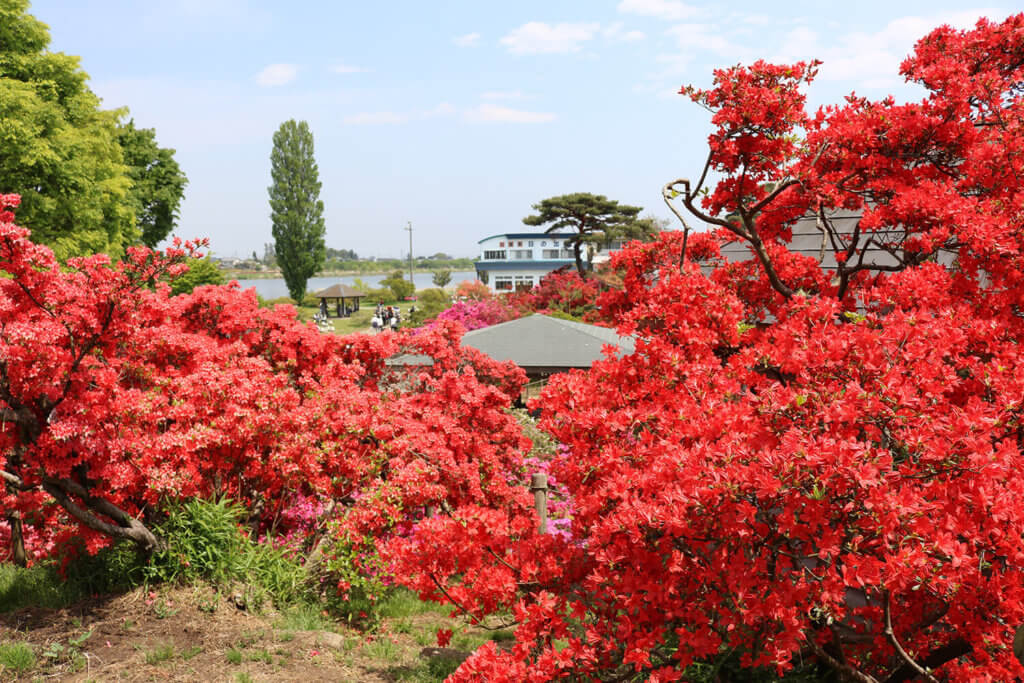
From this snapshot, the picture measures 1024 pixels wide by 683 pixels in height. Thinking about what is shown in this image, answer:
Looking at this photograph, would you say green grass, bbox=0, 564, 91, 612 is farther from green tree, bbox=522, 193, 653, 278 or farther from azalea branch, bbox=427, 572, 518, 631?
green tree, bbox=522, 193, 653, 278

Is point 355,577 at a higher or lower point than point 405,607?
higher

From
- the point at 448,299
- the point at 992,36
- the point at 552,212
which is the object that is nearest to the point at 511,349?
the point at 992,36

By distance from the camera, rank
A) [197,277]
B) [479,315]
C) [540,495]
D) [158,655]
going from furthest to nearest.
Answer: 1. [197,277]
2. [479,315]
3. [540,495]
4. [158,655]

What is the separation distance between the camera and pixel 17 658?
4621mm

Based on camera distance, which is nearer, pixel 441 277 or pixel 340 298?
pixel 340 298

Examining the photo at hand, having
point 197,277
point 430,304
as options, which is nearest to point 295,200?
point 430,304

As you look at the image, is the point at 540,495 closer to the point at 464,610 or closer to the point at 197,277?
the point at 464,610

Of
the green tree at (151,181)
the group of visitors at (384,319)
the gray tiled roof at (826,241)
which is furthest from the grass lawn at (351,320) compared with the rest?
the gray tiled roof at (826,241)

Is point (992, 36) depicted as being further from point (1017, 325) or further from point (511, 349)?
point (511, 349)

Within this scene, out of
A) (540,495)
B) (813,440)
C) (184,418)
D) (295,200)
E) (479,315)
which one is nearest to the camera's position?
(813,440)

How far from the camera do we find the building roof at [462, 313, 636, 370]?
48.8 feet

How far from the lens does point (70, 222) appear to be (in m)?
16.9

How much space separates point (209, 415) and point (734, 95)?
5.19 m

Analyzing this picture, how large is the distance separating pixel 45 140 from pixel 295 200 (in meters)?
34.9
